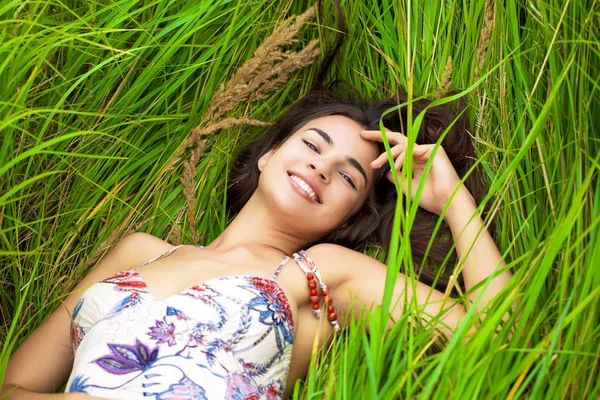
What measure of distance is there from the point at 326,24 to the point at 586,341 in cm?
169

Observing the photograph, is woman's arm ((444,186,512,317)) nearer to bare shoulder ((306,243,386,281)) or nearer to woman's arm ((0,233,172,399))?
bare shoulder ((306,243,386,281))

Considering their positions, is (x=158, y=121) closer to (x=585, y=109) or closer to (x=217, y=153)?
(x=217, y=153)

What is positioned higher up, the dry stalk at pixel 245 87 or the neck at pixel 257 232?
the dry stalk at pixel 245 87

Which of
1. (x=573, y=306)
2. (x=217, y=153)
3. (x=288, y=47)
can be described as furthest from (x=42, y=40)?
(x=573, y=306)

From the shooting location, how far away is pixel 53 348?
236 cm

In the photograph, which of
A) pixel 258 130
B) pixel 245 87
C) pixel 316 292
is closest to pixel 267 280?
pixel 316 292

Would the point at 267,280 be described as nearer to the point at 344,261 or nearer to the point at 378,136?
the point at 344,261

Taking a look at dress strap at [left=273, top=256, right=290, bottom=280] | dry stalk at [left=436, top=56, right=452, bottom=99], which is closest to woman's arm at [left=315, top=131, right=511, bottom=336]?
dress strap at [left=273, top=256, right=290, bottom=280]

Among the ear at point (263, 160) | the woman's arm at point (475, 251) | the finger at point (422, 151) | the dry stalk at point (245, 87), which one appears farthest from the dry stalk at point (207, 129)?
the woman's arm at point (475, 251)

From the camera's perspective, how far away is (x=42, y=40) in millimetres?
2318

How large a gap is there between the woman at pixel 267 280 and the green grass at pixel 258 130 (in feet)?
0.36

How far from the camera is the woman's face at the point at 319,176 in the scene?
2471 millimetres

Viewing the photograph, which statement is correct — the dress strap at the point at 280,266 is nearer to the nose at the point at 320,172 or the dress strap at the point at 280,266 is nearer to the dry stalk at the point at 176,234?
the nose at the point at 320,172

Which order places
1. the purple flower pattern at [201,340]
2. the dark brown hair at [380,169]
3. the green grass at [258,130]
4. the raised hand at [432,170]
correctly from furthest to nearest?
the dark brown hair at [380,169] < the raised hand at [432,170] < the purple flower pattern at [201,340] < the green grass at [258,130]
